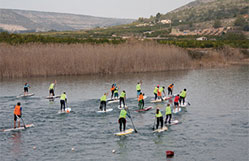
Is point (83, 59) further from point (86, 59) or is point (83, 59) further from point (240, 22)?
point (240, 22)

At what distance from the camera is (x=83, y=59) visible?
6938 centimetres

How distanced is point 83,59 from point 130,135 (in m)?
42.6

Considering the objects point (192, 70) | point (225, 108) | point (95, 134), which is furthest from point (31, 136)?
point (192, 70)

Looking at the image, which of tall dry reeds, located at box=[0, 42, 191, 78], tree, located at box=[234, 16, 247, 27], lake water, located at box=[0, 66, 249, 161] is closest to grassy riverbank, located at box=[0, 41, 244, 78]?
tall dry reeds, located at box=[0, 42, 191, 78]

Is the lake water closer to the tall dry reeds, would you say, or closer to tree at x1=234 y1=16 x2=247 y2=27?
the tall dry reeds

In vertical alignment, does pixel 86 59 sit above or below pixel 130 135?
above

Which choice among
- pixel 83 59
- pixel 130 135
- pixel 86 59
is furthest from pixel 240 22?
pixel 130 135

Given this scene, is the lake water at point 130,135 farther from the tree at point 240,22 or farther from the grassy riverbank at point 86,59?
the tree at point 240,22

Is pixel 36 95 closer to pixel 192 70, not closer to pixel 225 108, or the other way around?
pixel 225 108

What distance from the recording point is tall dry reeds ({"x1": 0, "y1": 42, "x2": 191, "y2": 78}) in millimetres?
65875

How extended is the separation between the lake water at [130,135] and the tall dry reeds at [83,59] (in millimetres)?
15533

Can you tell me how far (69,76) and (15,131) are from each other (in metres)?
38.3

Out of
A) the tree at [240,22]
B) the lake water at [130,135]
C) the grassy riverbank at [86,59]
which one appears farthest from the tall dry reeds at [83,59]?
the tree at [240,22]

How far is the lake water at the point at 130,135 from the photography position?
24500 millimetres
